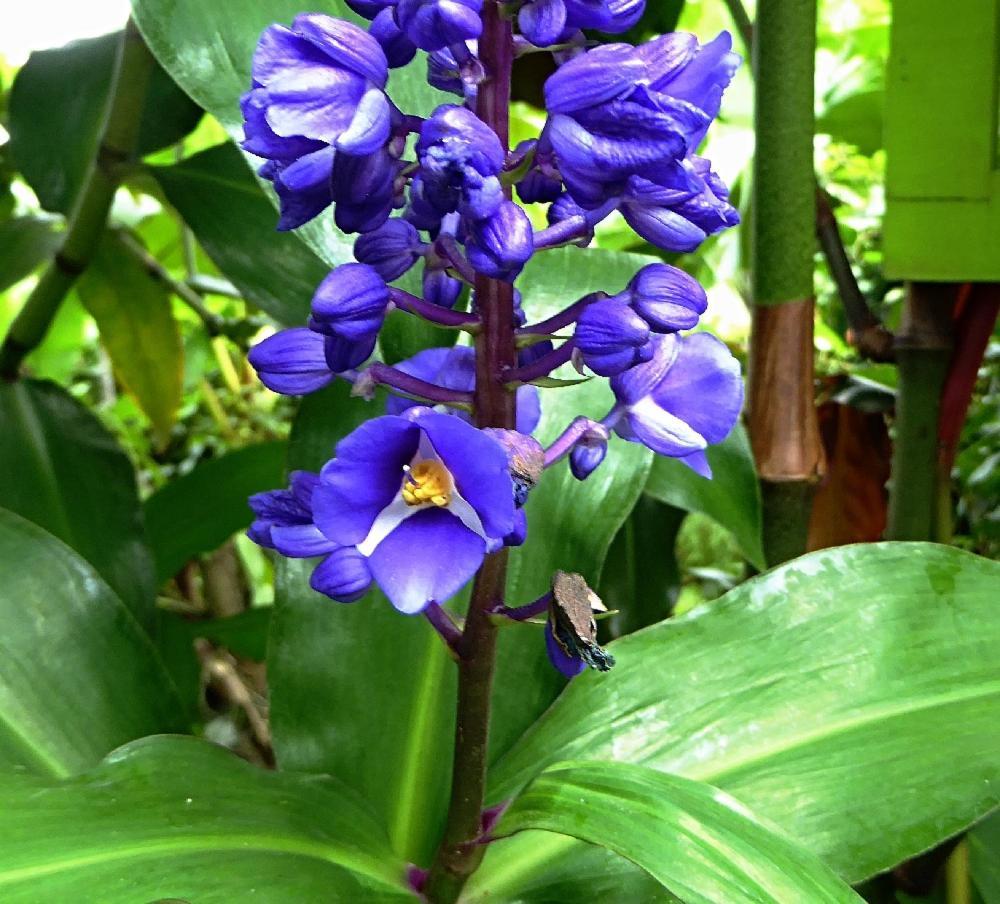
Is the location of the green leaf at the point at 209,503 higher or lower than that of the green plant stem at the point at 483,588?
lower

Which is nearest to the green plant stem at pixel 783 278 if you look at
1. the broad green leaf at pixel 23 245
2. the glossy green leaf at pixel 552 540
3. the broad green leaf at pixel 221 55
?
the glossy green leaf at pixel 552 540

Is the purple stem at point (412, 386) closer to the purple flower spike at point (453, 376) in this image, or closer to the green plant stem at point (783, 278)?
the purple flower spike at point (453, 376)

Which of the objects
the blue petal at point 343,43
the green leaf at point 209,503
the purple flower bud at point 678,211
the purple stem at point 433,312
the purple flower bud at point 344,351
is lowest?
the green leaf at point 209,503

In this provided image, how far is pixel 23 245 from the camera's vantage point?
1155mm

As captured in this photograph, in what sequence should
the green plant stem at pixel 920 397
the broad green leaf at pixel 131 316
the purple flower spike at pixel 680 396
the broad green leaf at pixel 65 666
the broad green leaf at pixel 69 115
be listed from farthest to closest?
1. the broad green leaf at pixel 131 316
2. the broad green leaf at pixel 69 115
3. the green plant stem at pixel 920 397
4. the broad green leaf at pixel 65 666
5. the purple flower spike at pixel 680 396

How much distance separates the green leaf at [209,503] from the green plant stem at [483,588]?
72 cm

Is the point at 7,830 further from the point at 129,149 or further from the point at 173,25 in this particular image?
the point at 129,149

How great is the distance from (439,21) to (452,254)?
113 mm

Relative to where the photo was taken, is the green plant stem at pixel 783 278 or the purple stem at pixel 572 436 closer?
the purple stem at pixel 572 436

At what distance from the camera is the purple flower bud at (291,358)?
1.57ft

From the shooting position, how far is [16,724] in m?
0.62

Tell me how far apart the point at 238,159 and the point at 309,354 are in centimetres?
A: 56

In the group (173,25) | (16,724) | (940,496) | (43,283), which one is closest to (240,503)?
(43,283)

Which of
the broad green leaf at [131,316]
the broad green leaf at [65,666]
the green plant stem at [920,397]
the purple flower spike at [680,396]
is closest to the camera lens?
the purple flower spike at [680,396]
